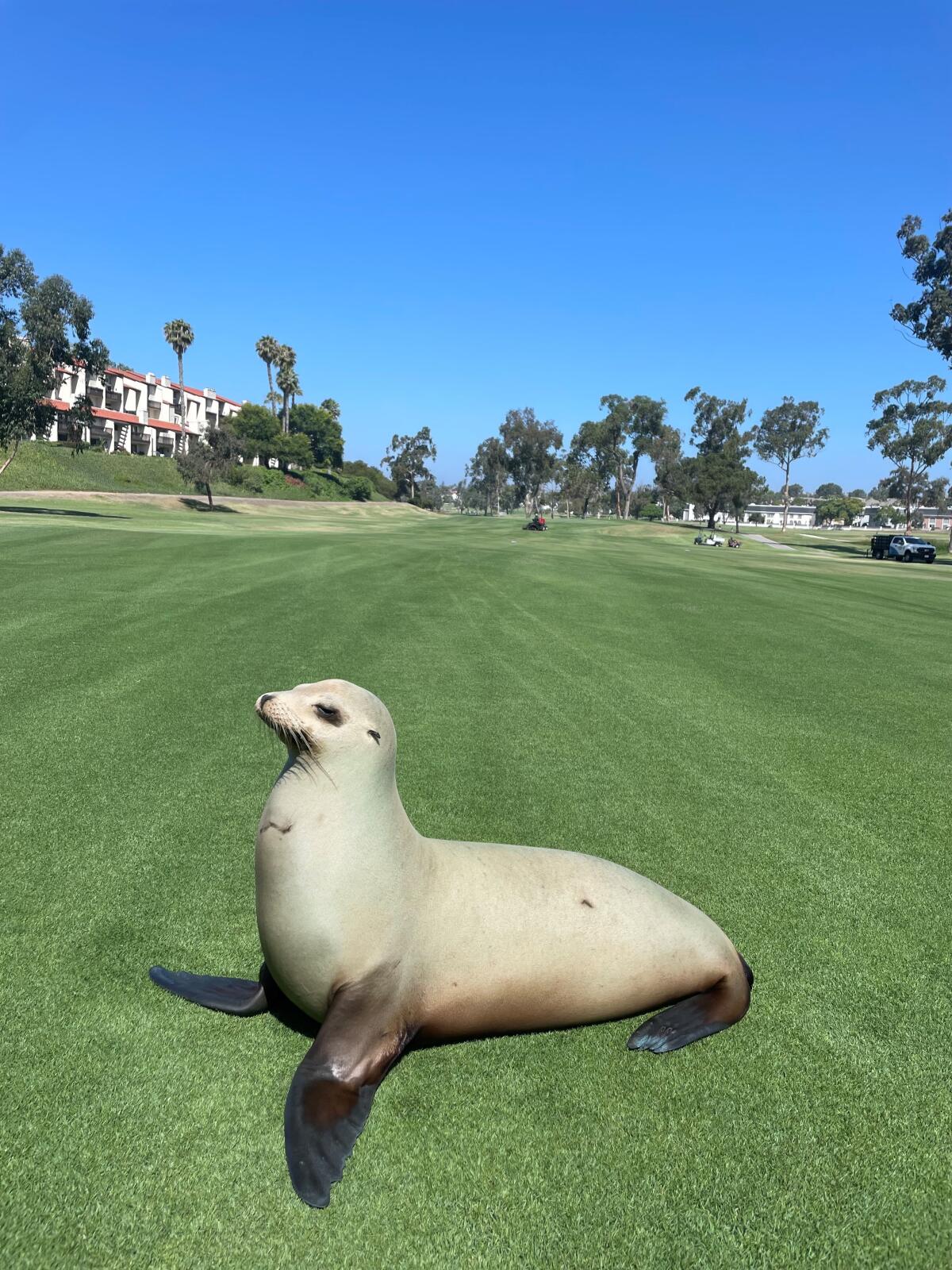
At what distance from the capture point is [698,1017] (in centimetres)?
321

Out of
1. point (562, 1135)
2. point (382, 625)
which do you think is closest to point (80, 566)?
point (382, 625)

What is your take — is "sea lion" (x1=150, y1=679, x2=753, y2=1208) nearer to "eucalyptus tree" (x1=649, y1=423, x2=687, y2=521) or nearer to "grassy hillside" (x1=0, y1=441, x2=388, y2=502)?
"grassy hillside" (x1=0, y1=441, x2=388, y2=502)

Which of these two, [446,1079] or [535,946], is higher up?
[535,946]

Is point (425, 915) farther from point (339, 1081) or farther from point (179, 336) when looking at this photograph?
point (179, 336)

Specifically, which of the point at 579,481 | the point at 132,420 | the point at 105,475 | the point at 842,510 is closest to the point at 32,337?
the point at 105,475

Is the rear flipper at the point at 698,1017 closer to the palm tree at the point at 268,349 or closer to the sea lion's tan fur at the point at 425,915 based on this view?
the sea lion's tan fur at the point at 425,915

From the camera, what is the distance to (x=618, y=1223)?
2336mm

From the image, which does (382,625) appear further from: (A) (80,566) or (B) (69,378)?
(B) (69,378)

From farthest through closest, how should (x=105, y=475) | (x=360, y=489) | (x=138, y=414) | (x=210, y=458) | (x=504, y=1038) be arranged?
(x=360, y=489) < (x=138, y=414) < (x=105, y=475) < (x=210, y=458) < (x=504, y=1038)

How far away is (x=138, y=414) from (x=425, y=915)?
10773cm

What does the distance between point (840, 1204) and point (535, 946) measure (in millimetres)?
1255

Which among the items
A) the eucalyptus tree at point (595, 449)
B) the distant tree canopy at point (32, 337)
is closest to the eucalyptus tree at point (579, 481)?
the eucalyptus tree at point (595, 449)

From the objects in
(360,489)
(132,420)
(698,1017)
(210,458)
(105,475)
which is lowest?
(698,1017)

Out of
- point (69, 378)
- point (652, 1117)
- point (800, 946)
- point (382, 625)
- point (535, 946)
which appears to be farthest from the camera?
point (69, 378)
